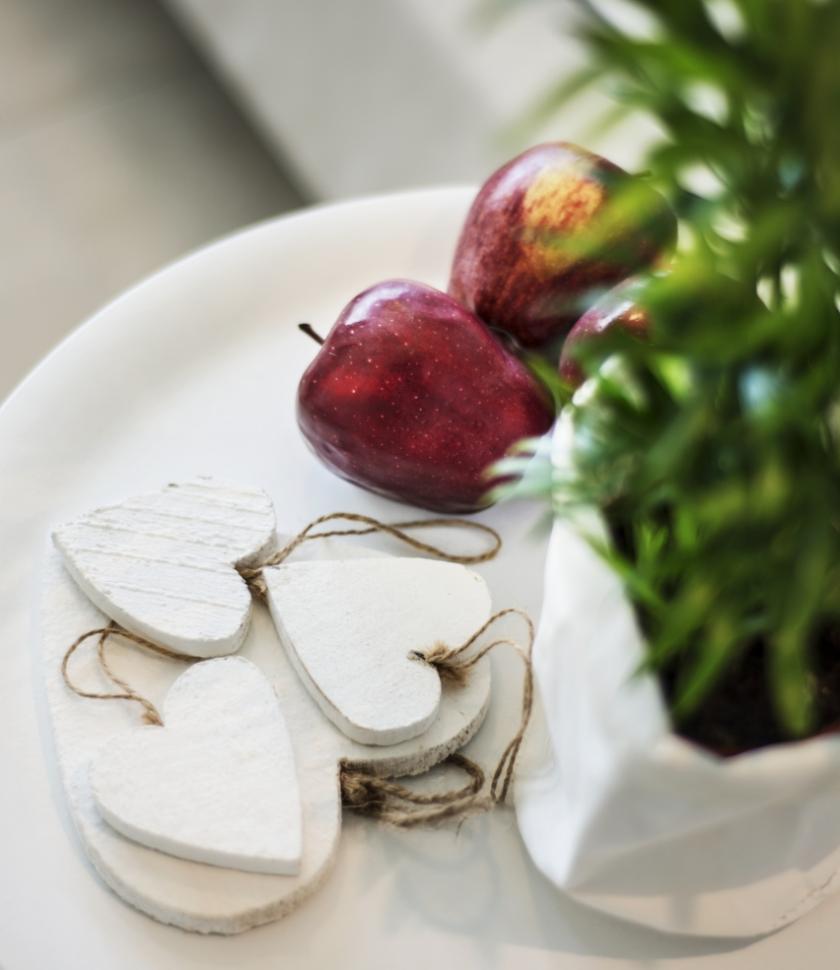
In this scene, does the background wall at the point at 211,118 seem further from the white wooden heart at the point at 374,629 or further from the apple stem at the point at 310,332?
the white wooden heart at the point at 374,629

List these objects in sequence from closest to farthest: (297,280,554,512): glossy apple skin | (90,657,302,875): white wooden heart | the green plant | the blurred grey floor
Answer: the green plant
(90,657,302,875): white wooden heart
(297,280,554,512): glossy apple skin
the blurred grey floor

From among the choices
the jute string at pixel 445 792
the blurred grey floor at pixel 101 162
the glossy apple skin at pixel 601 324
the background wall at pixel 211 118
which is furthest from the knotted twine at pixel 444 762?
the blurred grey floor at pixel 101 162

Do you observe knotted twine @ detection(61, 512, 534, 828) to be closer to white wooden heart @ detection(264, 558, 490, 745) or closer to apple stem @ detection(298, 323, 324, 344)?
white wooden heart @ detection(264, 558, 490, 745)

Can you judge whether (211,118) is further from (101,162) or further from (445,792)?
(445,792)

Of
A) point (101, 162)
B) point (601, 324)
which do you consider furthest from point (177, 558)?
point (101, 162)

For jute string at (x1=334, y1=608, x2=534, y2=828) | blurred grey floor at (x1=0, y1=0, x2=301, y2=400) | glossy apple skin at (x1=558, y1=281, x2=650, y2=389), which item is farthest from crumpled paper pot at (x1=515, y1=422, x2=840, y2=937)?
blurred grey floor at (x1=0, y1=0, x2=301, y2=400)

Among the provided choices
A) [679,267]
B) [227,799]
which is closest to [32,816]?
[227,799]

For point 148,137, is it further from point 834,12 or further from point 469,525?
point 834,12
